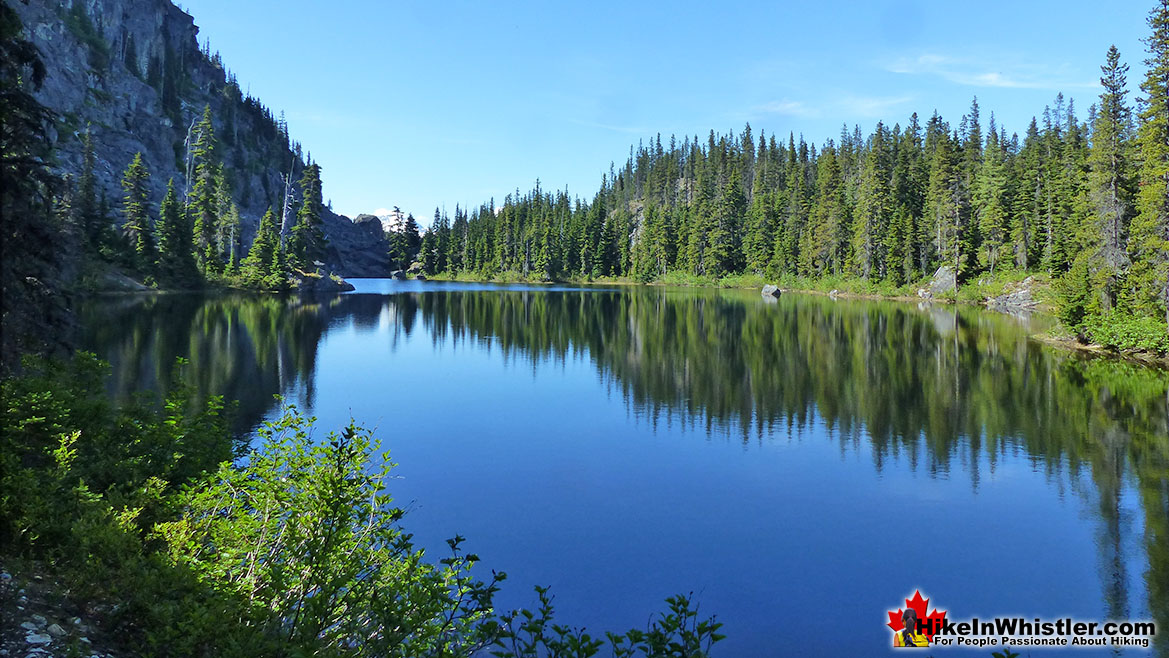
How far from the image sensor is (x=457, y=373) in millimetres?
31094

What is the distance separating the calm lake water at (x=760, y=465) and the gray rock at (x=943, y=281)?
152 feet

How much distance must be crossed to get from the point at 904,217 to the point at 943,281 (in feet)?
36.5

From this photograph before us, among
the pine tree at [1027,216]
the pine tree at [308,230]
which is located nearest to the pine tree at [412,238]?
the pine tree at [308,230]

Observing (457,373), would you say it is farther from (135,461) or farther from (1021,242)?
(1021,242)

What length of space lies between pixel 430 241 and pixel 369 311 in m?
111

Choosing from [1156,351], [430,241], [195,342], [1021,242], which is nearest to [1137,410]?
[1156,351]

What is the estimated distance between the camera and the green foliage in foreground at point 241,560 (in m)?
6.21

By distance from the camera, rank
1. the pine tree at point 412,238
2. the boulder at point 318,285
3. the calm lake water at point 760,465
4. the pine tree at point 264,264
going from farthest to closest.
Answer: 1. the pine tree at point 412,238
2. the boulder at point 318,285
3. the pine tree at point 264,264
4. the calm lake water at point 760,465

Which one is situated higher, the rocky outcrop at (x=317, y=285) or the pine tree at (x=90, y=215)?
the pine tree at (x=90, y=215)

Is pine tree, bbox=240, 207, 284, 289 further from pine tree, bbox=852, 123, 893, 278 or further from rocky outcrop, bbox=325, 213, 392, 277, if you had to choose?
rocky outcrop, bbox=325, 213, 392, 277

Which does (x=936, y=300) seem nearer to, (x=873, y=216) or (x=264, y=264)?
(x=873, y=216)

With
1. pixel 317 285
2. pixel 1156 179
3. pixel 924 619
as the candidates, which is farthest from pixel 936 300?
pixel 924 619

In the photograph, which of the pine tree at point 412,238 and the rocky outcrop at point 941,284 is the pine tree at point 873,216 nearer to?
the rocky outcrop at point 941,284

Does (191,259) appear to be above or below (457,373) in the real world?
above
